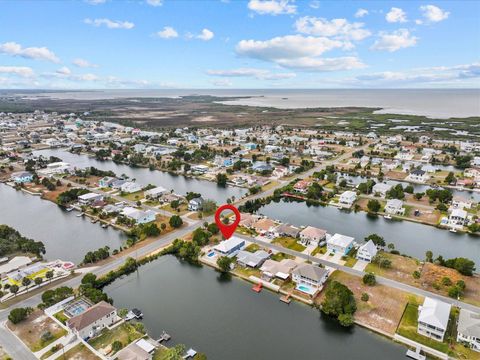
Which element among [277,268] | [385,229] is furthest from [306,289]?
[385,229]

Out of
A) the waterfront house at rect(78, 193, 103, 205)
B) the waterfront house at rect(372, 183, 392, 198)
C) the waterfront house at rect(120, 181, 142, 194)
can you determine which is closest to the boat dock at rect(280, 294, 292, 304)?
the waterfront house at rect(372, 183, 392, 198)

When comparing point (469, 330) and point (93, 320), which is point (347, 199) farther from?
point (93, 320)

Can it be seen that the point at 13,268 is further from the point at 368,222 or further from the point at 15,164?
the point at 15,164

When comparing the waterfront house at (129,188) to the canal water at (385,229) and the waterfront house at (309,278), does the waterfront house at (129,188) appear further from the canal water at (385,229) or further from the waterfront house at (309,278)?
the waterfront house at (309,278)

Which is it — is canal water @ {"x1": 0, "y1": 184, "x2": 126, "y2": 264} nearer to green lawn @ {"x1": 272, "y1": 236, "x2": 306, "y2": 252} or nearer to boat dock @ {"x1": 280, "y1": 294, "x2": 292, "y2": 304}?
green lawn @ {"x1": 272, "y1": 236, "x2": 306, "y2": 252}

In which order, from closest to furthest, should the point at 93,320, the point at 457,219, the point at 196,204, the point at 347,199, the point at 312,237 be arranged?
the point at 93,320 → the point at 312,237 → the point at 457,219 → the point at 196,204 → the point at 347,199
